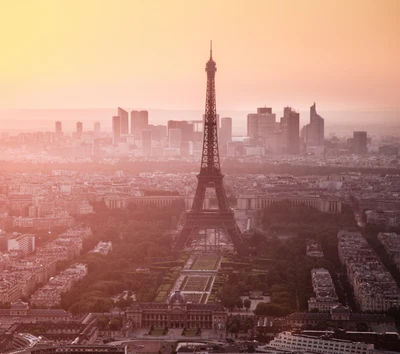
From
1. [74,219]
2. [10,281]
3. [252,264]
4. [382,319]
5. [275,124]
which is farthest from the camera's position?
[275,124]

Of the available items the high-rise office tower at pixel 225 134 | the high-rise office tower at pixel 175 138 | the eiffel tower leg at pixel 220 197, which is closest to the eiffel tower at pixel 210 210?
the eiffel tower leg at pixel 220 197

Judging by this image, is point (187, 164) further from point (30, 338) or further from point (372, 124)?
point (30, 338)

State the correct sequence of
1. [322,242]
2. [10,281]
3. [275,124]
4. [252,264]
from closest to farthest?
[10,281] → [252,264] → [322,242] → [275,124]

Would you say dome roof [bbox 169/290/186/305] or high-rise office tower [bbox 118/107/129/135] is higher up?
high-rise office tower [bbox 118/107/129/135]

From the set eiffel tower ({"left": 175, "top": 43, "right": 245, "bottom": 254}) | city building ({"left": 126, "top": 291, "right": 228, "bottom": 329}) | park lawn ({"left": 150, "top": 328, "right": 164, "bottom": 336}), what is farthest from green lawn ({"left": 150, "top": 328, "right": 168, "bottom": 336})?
eiffel tower ({"left": 175, "top": 43, "right": 245, "bottom": 254})

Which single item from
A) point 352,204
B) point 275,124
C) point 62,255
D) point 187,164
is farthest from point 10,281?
point 275,124

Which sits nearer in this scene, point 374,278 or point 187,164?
point 374,278

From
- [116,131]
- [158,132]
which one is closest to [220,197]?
[158,132]

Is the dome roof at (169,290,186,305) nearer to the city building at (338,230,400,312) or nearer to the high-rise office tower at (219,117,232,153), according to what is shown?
the city building at (338,230,400,312)
